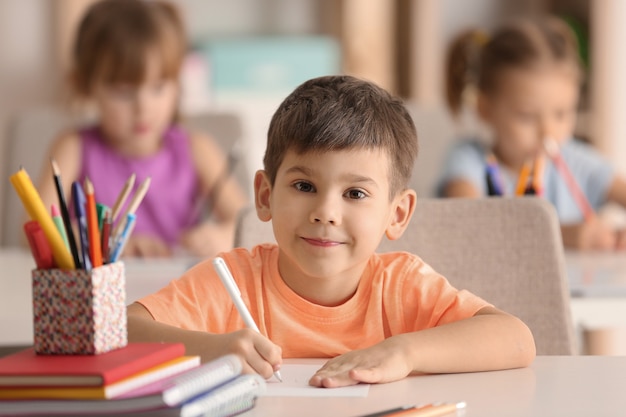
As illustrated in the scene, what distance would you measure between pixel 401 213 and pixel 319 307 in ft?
0.47

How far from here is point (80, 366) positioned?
82 cm

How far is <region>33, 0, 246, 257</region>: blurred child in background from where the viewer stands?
2371mm

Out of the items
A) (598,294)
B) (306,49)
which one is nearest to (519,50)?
(598,294)

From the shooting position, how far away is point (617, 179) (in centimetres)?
261

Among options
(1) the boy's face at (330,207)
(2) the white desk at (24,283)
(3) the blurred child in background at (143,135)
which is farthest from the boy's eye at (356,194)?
(3) the blurred child in background at (143,135)

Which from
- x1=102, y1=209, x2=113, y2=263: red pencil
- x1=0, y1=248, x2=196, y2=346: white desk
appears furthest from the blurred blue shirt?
x1=102, y1=209, x2=113, y2=263: red pencil

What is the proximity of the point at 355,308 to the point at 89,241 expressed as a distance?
0.38 meters

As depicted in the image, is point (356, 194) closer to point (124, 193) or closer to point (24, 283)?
point (124, 193)

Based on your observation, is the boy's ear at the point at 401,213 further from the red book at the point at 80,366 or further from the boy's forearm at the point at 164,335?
the red book at the point at 80,366

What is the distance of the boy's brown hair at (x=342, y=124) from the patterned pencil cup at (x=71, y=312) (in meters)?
0.31

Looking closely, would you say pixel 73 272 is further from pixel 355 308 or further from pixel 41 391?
pixel 355 308

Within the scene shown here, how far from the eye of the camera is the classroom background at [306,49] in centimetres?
352

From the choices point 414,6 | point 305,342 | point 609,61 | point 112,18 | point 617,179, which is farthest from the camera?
point 414,6

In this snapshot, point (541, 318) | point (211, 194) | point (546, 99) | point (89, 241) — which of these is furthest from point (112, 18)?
point (89, 241)
